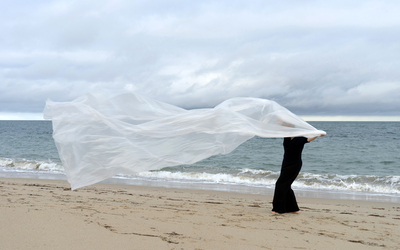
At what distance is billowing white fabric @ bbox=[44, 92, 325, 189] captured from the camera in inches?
191

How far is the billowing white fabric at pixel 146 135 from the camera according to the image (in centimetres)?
486

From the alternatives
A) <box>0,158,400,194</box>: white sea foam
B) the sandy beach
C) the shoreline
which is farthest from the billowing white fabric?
<box>0,158,400,194</box>: white sea foam

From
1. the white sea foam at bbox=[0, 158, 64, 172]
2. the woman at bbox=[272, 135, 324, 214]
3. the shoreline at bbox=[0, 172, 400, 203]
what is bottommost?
the shoreline at bbox=[0, 172, 400, 203]

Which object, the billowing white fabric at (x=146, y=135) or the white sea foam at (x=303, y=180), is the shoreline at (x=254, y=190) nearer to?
the white sea foam at (x=303, y=180)

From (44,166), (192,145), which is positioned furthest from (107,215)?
(44,166)

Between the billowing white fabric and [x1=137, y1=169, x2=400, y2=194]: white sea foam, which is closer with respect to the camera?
the billowing white fabric

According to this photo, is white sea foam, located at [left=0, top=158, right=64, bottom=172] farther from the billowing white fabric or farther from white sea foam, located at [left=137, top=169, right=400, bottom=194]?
the billowing white fabric

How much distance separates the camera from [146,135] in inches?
198

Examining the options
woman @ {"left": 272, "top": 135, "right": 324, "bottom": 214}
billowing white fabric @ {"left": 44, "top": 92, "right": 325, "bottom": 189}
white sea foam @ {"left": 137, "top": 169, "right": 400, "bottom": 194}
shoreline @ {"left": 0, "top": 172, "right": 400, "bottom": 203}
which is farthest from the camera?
white sea foam @ {"left": 137, "top": 169, "right": 400, "bottom": 194}

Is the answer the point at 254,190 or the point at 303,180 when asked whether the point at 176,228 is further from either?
the point at 303,180

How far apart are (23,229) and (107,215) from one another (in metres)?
1.22

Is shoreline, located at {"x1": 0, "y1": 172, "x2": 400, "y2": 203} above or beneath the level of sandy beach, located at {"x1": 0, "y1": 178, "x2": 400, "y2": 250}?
beneath

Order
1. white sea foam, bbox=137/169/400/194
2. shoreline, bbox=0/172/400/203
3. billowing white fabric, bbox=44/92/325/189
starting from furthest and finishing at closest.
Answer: white sea foam, bbox=137/169/400/194 < shoreline, bbox=0/172/400/203 < billowing white fabric, bbox=44/92/325/189

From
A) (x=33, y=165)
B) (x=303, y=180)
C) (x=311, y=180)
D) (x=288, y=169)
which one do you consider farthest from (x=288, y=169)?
(x=33, y=165)
